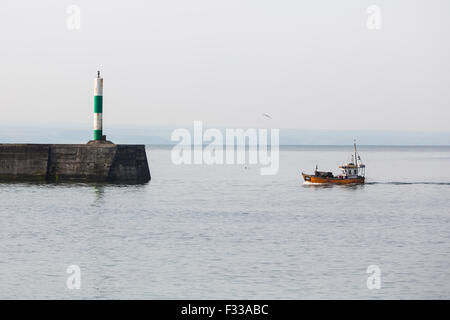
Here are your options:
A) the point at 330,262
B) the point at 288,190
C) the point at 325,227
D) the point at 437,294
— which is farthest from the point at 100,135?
the point at 437,294

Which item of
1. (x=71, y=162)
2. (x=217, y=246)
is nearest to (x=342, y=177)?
(x=71, y=162)

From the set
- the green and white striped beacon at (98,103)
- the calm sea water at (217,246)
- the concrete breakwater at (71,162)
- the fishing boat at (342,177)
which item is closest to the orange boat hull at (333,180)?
the fishing boat at (342,177)

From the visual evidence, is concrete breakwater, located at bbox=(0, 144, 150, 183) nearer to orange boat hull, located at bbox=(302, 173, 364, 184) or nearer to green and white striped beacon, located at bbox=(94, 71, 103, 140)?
green and white striped beacon, located at bbox=(94, 71, 103, 140)

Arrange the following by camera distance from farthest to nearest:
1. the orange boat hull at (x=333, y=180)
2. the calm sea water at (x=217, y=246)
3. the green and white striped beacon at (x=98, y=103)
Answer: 1. the orange boat hull at (x=333, y=180)
2. the green and white striped beacon at (x=98, y=103)
3. the calm sea water at (x=217, y=246)

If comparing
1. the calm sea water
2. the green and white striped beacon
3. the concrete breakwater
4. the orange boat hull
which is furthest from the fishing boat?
the green and white striped beacon

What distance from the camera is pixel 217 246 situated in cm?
2491

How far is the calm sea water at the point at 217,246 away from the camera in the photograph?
60.0ft

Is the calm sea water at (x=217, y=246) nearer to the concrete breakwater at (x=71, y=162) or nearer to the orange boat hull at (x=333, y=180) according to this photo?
the concrete breakwater at (x=71, y=162)

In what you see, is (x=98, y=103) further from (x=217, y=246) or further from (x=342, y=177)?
(x=217, y=246)

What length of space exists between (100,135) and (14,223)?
19.6m

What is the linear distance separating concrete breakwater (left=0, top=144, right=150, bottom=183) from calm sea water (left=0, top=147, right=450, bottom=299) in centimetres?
329

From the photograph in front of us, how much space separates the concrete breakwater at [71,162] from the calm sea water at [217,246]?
3.29 metres

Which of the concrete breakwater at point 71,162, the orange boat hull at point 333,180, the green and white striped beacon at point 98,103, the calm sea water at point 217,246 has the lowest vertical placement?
the calm sea water at point 217,246

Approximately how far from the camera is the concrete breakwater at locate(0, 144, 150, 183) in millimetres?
48438
